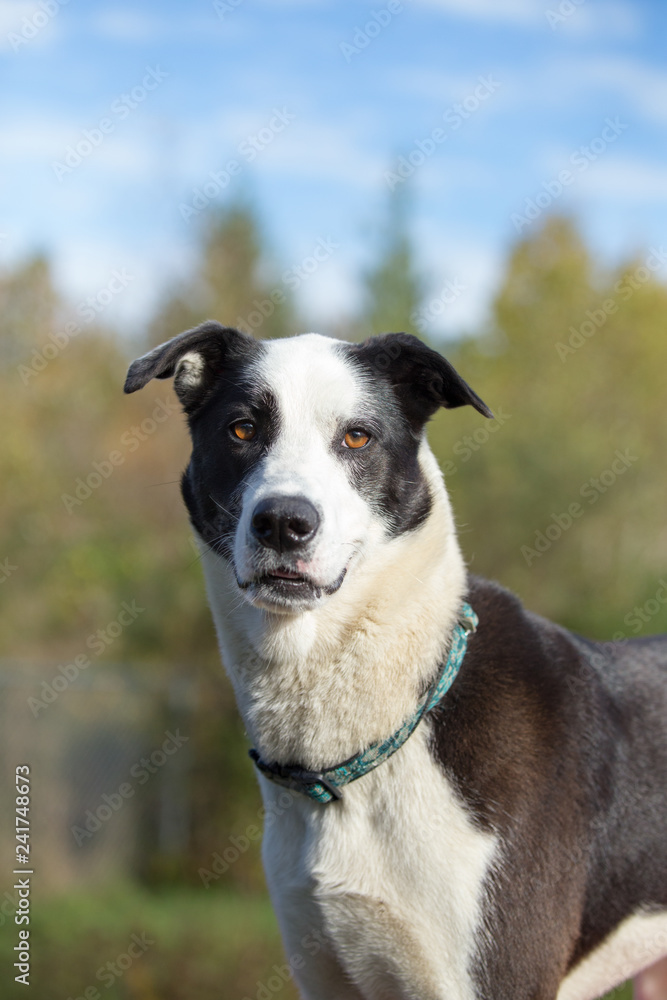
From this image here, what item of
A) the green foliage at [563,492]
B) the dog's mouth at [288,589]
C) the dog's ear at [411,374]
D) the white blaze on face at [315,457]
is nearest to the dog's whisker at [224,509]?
the white blaze on face at [315,457]

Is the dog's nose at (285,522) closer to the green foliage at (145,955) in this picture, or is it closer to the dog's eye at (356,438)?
the dog's eye at (356,438)

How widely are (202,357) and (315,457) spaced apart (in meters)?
0.72

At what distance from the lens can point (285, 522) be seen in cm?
256

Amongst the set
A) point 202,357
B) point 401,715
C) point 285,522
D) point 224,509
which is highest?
point 285,522

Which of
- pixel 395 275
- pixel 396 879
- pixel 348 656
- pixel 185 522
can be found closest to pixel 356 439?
pixel 348 656

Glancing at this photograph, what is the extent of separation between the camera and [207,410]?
3180 millimetres

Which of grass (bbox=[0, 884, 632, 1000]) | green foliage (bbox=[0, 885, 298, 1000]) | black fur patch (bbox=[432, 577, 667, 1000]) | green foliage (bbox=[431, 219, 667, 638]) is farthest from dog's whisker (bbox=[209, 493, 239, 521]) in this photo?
green foliage (bbox=[431, 219, 667, 638])

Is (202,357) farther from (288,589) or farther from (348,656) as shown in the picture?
(348,656)

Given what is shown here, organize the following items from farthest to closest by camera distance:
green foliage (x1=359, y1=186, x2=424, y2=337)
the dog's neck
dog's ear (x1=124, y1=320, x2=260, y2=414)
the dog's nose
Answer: green foliage (x1=359, y1=186, x2=424, y2=337)
dog's ear (x1=124, y1=320, x2=260, y2=414)
the dog's neck
the dog's nose

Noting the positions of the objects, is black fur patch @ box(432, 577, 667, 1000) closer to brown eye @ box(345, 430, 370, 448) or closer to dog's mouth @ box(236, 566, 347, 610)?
dog's mouth @ box(236, 566, 347, 610)

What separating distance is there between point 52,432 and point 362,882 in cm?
1399

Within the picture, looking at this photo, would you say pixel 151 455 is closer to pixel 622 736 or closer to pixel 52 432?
pixel 52 432

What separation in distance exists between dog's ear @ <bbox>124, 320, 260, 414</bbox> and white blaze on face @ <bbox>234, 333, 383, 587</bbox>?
11 centimetres

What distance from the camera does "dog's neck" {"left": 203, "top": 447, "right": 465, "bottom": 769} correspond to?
2777 millimetres
